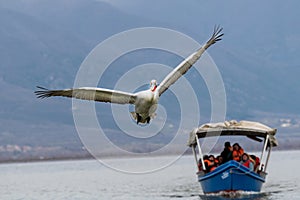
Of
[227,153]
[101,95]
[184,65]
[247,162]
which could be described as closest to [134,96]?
[101,95]

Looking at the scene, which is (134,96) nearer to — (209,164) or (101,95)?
(101,95)

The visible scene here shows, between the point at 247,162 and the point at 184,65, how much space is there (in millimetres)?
8050

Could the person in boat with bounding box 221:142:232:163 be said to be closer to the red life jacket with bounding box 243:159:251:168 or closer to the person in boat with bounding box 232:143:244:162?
the person in boat with bounding box 232:143:244:162

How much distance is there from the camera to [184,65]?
108 feet

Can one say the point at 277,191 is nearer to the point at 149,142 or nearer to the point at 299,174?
the point at 299,174

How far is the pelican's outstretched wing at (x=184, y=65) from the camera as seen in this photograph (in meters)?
31.8

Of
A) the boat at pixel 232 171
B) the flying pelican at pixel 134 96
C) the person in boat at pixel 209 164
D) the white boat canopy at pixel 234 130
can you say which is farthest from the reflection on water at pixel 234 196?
the flying pelican at pixel 134 96

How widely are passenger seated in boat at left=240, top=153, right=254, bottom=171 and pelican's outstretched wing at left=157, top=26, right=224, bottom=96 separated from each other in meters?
7.25

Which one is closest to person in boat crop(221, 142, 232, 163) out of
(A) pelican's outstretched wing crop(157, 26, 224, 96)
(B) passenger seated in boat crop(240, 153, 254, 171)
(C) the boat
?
(C) the boat

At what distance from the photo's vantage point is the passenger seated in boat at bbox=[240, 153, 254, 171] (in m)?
38.9

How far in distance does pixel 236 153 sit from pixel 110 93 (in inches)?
370

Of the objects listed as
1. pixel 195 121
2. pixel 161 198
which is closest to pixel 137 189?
pixel 161 198

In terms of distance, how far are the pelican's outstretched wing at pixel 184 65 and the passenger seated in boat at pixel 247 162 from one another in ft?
23.8

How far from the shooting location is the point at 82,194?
48.4 meters
